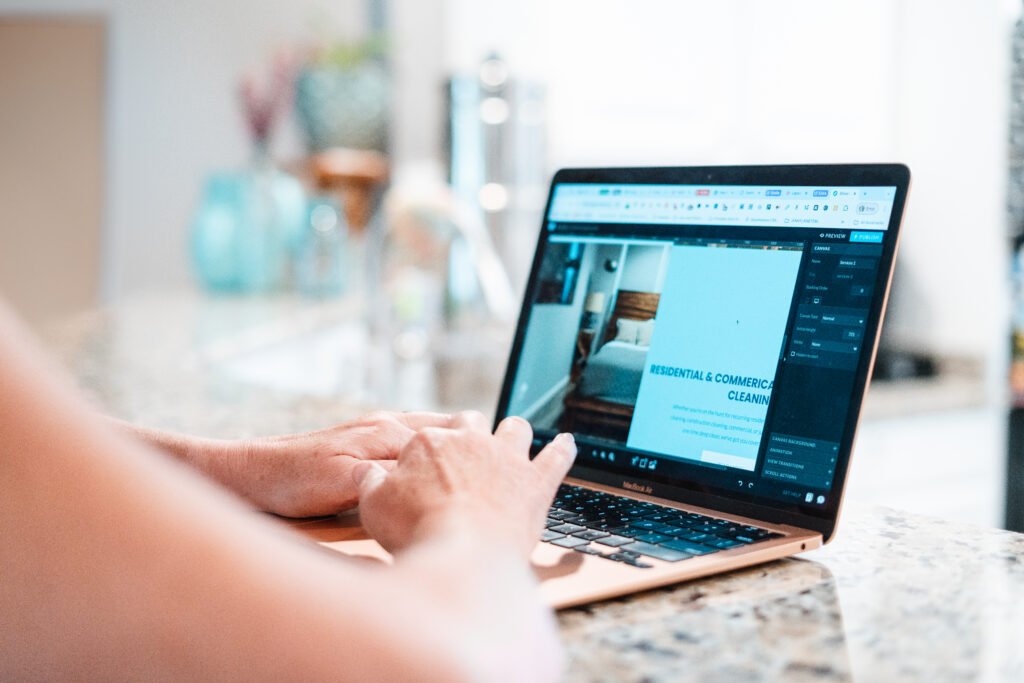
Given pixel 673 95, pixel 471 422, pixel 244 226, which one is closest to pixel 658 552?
pixel 471 422

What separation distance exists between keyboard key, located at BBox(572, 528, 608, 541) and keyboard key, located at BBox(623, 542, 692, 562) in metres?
0.02

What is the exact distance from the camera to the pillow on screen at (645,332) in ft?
2.42

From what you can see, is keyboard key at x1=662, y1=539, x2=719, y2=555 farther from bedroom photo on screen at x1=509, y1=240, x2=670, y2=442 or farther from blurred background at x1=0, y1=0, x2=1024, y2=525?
blurred background at x1=0, y1=0, x2=1024, y2=525

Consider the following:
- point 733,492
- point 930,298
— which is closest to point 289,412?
point 733,492

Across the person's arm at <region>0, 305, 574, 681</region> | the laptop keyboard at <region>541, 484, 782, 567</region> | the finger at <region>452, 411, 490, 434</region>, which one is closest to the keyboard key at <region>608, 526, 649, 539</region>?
the laptop keyboard at <region>541, 484, 782, 567</region>

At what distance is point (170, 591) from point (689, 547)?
0.99ft

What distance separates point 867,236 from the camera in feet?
2.18

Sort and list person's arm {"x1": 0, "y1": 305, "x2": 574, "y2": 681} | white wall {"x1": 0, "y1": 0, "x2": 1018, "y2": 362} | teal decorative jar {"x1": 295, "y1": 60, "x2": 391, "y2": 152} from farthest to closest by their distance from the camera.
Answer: teal decorative jar {"x1": 295, "y1": 60, "x2": 391, "y2": 152} → white wall {"x1": 0, "y1": 0, "x2": 1018, "y2": 362} → person's arm {"x1": 0, "y1": 305, "x2": 574, "y2": 681}

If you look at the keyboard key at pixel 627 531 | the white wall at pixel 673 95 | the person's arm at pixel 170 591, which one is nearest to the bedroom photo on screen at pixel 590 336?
the keyboard key at pixel 627 531

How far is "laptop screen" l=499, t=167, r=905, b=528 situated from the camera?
648 millimetres

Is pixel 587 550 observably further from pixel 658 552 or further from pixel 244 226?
pixel 244 226

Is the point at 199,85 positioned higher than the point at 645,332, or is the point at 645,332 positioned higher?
the point at 199,85

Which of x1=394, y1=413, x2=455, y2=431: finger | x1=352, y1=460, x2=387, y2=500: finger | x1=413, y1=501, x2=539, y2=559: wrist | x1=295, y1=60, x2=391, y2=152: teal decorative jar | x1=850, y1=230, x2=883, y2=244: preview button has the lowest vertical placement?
x1=394, y1=413, x2=455, y2=431: finger

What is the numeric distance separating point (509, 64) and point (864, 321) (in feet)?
8.23
